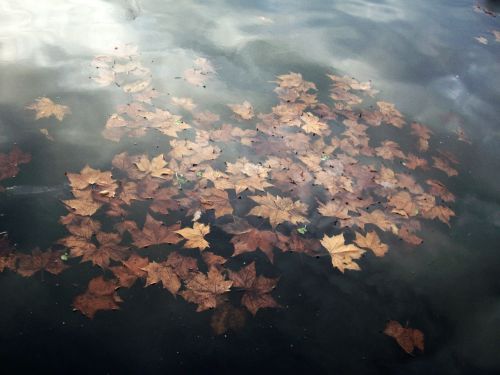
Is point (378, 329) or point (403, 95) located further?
point (403, 95)

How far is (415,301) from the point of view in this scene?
3.23 m

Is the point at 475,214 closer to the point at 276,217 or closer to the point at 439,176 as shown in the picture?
the point at 439,176

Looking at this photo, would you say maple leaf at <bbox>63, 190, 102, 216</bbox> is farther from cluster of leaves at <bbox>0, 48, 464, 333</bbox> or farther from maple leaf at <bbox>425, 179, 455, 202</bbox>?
maple leaf at <bbox>425, 179, 455, 202</bbox>

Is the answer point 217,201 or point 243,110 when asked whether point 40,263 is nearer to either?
point 217,201

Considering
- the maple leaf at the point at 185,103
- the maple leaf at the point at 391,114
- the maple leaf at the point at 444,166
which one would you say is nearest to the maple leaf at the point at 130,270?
the maple leaf at the point at 185,103

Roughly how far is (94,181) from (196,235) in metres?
1.16

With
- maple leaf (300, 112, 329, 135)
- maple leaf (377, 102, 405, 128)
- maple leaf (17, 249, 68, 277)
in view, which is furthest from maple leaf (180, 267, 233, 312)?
maple leaf (377, 102, 405, 128)

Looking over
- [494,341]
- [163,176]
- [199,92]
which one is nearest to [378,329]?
[494,341]

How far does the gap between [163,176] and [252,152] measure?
43.0 inches

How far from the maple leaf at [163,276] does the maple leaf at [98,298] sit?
269 millimetres

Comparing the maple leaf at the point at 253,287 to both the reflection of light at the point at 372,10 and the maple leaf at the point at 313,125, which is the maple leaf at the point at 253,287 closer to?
the maple leaf at the point at 313,125

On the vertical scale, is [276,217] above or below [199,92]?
below

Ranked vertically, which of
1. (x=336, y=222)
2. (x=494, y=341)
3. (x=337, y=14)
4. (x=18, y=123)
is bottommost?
(x=494, y=341)

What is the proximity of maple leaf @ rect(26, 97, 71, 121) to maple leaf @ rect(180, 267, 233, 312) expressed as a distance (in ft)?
8.40
